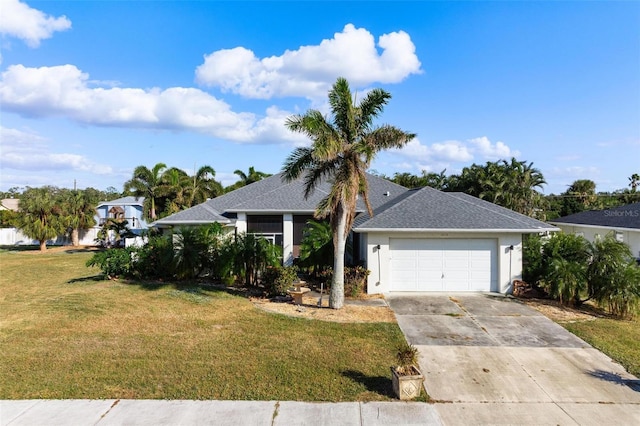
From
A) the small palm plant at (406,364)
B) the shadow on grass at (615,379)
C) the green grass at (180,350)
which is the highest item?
the small palm plant at (406,364)

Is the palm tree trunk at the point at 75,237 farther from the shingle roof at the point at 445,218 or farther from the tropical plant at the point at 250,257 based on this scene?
the shingle roof at the point at 445,218

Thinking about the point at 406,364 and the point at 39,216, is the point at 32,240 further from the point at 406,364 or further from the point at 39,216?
the point at 406,364

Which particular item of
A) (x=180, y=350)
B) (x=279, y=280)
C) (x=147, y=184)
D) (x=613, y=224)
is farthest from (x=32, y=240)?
(x=613, y=224)

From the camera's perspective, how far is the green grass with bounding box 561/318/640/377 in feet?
27.1

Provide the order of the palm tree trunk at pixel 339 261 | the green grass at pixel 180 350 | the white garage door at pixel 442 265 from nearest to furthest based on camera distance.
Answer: the green grass at pixel 180 350 < the palm tree trunk at pixel 339 261 < the white garage door at pixel 442 265

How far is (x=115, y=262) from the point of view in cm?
1584

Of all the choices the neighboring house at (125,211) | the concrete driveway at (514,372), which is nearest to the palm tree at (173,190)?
the neighboring house at (125,211)

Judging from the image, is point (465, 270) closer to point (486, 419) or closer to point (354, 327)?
point (354, 327)

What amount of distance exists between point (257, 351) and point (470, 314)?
6.97 m

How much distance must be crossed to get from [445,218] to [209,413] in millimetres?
11780

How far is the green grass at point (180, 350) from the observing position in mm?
6590

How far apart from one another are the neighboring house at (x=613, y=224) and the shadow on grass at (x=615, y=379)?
49.4 ft

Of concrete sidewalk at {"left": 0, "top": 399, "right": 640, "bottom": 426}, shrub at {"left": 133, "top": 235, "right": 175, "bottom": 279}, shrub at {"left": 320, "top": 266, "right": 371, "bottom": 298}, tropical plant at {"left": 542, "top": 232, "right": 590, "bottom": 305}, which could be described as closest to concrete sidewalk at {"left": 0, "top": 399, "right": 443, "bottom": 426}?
concrete sidewalk at {"left": 0, "top": 399, "right": 640, "bottom": 426}

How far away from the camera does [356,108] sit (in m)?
11.4
